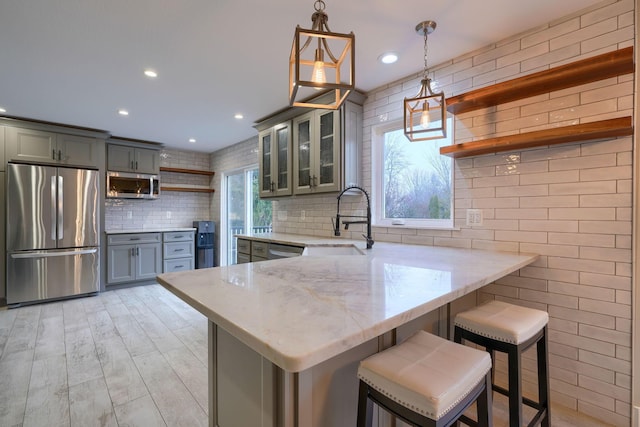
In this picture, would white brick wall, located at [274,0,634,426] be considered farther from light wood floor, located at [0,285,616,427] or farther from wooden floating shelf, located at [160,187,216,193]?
wooden floating shelf, located at [160,187,216,193]

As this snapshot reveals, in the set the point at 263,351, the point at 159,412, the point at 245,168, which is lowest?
the point at 159,412

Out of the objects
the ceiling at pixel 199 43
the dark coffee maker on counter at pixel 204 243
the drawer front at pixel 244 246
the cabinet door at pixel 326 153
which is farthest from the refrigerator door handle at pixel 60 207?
the cabinet door at pixel 326 153

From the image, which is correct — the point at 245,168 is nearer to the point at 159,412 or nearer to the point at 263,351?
the point at 159,412

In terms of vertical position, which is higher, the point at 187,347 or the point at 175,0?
the point at 175,0

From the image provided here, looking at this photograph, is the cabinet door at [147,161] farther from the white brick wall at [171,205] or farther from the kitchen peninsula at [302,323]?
the kitchen peninsula at [302,323]

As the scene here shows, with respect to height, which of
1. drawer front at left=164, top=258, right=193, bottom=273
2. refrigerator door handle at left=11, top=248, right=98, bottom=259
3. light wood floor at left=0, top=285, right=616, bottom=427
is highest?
refrigerator door handle at left=11, top=248, right=98, bottom=259

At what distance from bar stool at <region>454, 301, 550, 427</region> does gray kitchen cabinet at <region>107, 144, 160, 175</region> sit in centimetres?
510

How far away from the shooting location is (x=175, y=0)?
1.62 m

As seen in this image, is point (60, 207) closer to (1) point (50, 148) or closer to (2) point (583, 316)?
(1) point (50, 148)

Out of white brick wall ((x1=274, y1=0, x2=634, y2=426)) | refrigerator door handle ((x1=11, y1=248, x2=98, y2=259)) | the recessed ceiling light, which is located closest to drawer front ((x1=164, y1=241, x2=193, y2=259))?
refrigerator door handle ((x1=11, y1=248, x2=98, y2=259))

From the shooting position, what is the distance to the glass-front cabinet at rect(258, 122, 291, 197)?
3.31m

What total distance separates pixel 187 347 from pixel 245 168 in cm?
302

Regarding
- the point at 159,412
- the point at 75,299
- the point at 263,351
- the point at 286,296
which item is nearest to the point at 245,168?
the point at 75,299

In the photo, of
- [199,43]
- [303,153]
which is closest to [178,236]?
[303,153]
